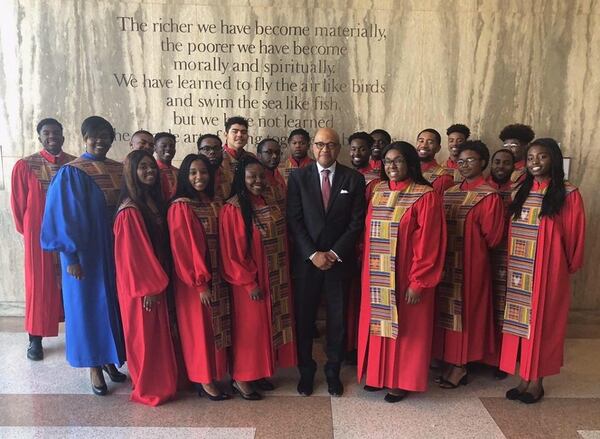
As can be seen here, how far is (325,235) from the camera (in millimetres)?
3129

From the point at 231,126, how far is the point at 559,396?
3.49 m

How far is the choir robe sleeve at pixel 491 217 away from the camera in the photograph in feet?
10.6

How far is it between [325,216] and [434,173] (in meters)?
1.49

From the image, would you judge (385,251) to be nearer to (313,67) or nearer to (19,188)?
(313,67)

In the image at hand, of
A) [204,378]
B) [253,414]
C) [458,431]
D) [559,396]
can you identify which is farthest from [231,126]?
[559,396]

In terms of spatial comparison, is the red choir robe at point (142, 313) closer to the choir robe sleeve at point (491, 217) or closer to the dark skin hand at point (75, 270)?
the dark skin hand at point (75, 270)

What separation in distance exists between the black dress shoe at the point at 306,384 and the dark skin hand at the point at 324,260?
90 centimetres

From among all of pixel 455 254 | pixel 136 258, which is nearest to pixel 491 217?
pixel 455 254

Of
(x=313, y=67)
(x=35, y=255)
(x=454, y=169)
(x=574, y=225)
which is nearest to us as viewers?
(x=574, y=225)

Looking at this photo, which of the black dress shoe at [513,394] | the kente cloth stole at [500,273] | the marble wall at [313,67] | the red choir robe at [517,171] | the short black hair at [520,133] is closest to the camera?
the black dress shoe at [513,394]

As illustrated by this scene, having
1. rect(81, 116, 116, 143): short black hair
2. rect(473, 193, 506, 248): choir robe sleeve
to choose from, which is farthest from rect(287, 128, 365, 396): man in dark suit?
rect(81, 116, 116, 143): short black hair

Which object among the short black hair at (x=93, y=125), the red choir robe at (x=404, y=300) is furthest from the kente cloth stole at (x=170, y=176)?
the red choir robe at (x=404, y=300)

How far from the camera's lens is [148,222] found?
2992 millimetres

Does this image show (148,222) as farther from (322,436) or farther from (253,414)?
(322,436)
